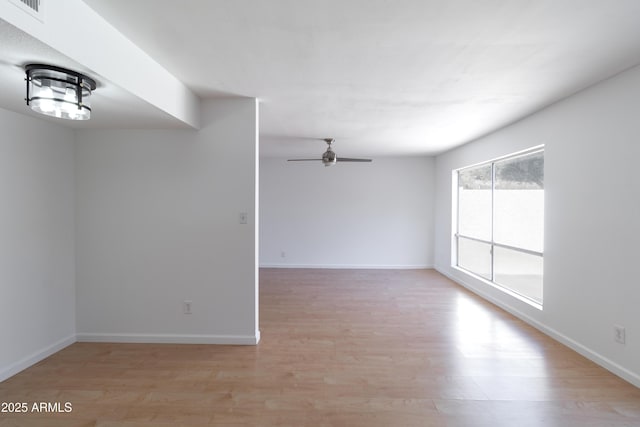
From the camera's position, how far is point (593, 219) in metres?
2.74

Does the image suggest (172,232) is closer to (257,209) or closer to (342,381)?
(257,209)

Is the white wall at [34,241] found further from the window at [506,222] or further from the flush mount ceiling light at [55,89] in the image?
the window at [506,222]

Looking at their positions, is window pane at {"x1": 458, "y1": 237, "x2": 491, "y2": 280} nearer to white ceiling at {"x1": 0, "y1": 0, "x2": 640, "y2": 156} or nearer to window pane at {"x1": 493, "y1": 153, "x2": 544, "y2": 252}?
window pane at {"x1": 493, "y1": 153, "x2": 544, "y2": 252}

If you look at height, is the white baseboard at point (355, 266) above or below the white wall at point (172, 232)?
below

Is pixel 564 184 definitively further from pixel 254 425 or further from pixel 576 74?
pixel 254 425

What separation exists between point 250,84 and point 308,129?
1.65 meters

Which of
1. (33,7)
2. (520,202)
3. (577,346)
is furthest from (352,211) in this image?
(33,7)

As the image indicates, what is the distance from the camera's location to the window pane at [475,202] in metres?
4.88

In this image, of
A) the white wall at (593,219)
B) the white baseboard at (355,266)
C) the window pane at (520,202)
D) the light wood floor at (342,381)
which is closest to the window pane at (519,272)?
the window pane at (520,202)

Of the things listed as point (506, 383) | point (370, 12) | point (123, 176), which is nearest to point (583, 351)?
point (506, 383)

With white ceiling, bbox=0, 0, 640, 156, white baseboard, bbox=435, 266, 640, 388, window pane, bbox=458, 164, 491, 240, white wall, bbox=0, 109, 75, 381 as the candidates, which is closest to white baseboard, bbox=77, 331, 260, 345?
white wall, bbox=0, 109, 75, 381

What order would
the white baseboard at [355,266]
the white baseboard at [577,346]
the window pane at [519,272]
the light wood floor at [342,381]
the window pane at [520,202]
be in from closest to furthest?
the light wood floor at [342,381] → the white baseboard at [577,346] → the window pane at [520,202] → the window pane at [519,272] → the white baseboard at [355,266]

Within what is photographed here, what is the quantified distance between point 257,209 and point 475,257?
4169 mm

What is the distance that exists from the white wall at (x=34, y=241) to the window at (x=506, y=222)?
5.15 m
